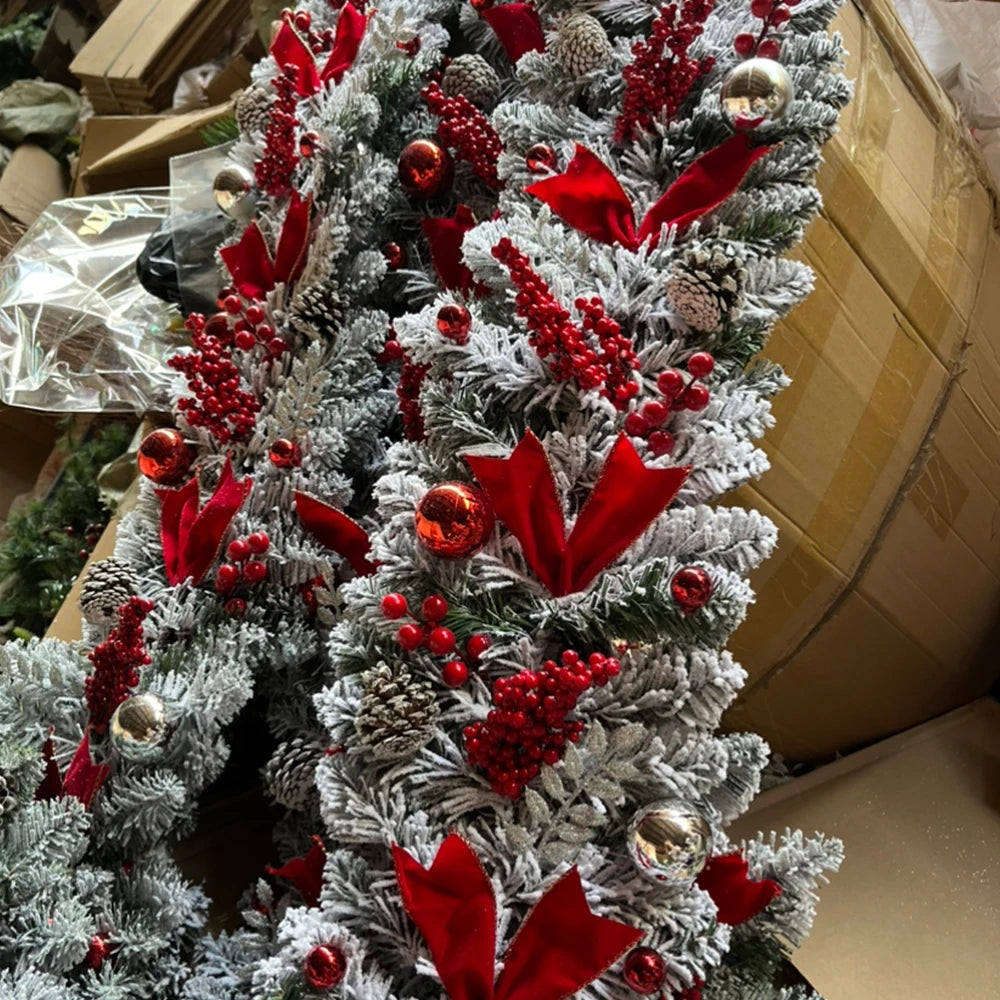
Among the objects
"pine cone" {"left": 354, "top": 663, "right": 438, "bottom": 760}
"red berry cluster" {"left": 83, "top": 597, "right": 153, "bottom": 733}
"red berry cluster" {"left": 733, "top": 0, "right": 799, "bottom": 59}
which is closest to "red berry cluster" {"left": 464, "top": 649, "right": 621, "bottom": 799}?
"pine cone" {"left": 354, "top": 663, "right": 438, "bottom": 760}

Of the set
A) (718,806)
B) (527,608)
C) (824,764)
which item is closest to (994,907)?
(824,764)

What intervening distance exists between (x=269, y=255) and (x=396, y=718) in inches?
18.2

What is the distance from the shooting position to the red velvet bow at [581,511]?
0.52 metres

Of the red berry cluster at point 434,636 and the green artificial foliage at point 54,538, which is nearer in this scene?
the red berry cluster at point 434,636

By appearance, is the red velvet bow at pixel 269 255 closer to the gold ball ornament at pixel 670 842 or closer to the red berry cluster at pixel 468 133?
the red berry cluster at pixel 468 133

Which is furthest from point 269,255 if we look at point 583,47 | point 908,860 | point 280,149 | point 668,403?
point 908,860

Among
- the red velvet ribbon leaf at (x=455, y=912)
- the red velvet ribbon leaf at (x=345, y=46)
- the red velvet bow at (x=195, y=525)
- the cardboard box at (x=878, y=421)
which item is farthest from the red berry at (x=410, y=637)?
the red velvet ribbon leaf at (x=345, y=46)

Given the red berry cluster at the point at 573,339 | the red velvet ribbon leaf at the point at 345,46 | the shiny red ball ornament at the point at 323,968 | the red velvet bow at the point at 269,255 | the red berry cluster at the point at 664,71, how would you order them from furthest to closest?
the red velvet ribbon leaf at the point at 345,46, the red velvet bow at the point at 269,255, the red berry cluster at the point at 664,71, the red berry cluster at the point at 573,339, the shiny red ball ornament at the point at 323,968

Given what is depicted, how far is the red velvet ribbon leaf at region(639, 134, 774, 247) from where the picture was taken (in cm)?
62

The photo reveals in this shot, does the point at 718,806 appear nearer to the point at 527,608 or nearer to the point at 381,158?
the point at 527,608

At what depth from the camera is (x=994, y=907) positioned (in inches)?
34.1

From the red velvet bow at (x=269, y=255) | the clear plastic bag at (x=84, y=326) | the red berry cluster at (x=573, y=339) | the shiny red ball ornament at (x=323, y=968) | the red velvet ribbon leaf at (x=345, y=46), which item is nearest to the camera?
the shiny red ball ornament at (x=323, y=968)

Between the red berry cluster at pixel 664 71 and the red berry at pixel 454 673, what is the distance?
411mm

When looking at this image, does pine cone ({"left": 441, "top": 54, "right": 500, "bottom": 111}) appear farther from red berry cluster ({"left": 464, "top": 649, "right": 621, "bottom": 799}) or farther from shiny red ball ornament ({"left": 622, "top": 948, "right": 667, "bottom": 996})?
shiny red ball ornament ({"left": 622, "top": 948, "right": 667, "bottom": 996})
